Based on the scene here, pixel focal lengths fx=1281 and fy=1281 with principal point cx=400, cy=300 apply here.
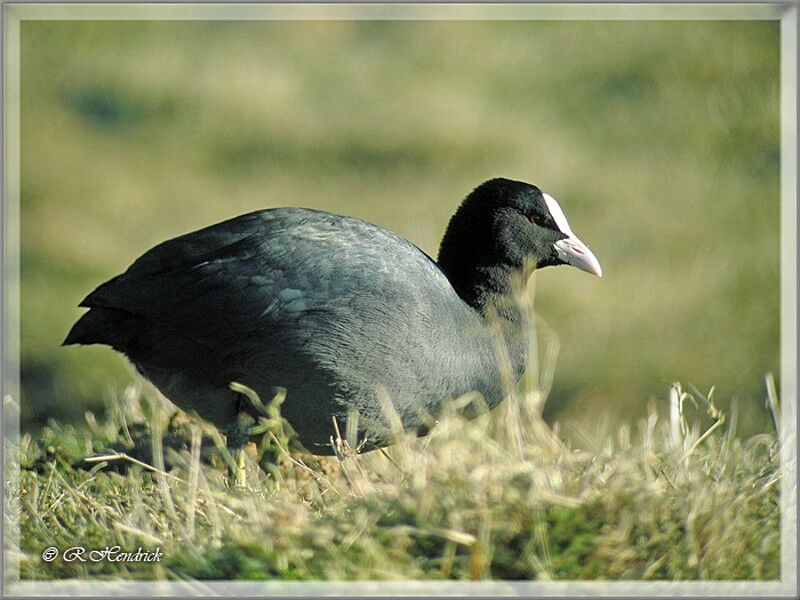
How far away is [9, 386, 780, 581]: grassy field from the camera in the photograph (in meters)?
3.22

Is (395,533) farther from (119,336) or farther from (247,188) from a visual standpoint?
(247,188)

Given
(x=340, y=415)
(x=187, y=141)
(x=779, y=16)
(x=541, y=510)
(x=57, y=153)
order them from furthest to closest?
(x=187, y=141), (x=57, y=153), (x=340, y=415), (x=779, y=16), (x=541, y=510)

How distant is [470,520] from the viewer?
322 centimetres

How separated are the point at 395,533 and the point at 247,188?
4974 millimetres

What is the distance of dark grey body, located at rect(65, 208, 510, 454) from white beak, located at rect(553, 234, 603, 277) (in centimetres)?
51

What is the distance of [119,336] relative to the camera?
443 cm

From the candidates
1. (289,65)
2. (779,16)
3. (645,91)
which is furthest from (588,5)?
(289,65)

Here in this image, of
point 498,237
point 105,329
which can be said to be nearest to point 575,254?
point 498,237

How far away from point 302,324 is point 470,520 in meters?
1.18

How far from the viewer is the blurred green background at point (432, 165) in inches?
215

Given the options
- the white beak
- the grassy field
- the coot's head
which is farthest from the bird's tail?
the white beak

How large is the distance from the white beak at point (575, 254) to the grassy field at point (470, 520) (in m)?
1.03

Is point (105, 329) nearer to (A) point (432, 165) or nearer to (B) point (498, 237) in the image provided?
(B) point (498, 237)

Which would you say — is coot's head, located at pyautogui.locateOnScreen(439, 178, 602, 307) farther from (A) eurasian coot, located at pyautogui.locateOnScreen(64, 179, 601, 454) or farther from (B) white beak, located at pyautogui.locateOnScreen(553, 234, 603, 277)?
(A) eurasian coot, located at pyautogui.locateOnScreen(64, 179, 601, 454)
